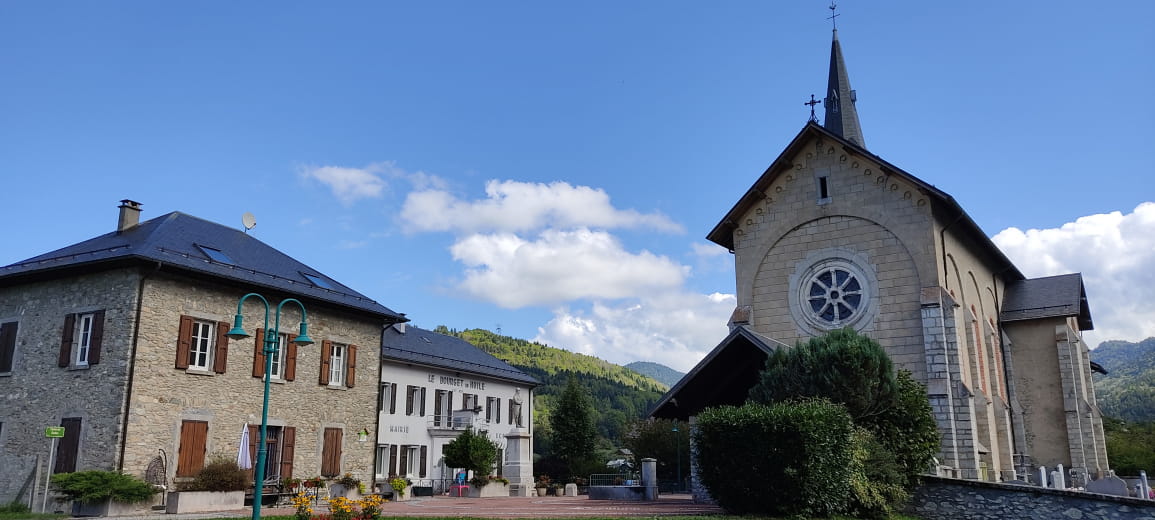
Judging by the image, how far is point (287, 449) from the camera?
926 inches

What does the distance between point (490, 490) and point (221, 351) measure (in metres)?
11.3

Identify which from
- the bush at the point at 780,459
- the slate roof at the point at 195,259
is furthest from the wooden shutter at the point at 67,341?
the bush at the point at 780,459

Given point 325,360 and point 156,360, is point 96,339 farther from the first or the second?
point 325,360

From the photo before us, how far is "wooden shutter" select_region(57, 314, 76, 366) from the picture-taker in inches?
819

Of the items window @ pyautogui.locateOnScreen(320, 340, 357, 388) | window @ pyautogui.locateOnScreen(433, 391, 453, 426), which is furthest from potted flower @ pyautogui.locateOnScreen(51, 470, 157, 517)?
window @ pyautogui.locateOnScreen(433, 391, 453, 426)

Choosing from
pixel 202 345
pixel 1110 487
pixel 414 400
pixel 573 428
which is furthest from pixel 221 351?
pixel 573 428

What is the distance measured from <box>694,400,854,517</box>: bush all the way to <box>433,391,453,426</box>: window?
24470mm

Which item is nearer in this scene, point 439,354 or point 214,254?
point 214,254

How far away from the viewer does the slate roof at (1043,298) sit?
99.6 feet

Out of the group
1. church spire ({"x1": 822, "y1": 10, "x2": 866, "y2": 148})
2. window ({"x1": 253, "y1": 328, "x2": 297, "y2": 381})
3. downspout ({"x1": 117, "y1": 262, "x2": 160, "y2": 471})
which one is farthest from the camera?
church spire ({"x1": 822, "y1": 10, "x2": 866, "y2": 148})

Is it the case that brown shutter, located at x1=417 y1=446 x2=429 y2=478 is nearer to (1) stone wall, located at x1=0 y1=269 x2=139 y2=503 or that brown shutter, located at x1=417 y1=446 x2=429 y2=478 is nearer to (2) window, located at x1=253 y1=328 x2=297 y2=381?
(2) window, located at x1=253 y1=328 x2=297 y2=381

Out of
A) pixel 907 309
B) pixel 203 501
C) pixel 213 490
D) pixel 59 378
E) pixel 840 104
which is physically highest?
pixel 840 104

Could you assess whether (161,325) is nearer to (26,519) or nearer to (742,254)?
(26,519)

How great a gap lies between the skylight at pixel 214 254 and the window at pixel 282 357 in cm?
227
